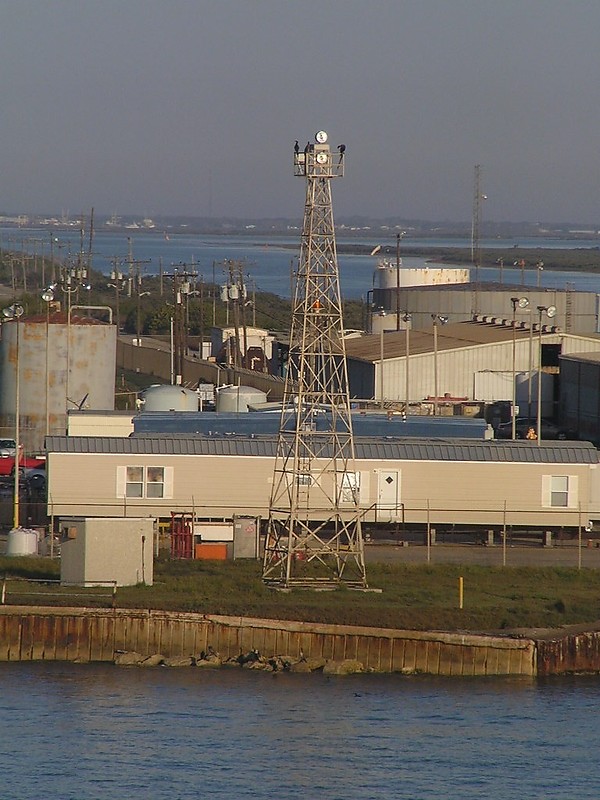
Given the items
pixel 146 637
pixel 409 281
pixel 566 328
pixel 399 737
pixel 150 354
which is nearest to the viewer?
pixel 399 737

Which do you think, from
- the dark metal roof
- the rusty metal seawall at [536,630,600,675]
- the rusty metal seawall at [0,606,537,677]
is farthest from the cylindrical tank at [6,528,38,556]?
the rusty metal seawall at [536,630,600,675]

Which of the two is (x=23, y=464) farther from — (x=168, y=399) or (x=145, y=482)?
(x=145, y=482)

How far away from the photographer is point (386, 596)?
28.6 meters

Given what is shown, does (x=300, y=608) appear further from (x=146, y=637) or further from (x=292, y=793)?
(x=292, y=793)

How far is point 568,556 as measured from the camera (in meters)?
33.3

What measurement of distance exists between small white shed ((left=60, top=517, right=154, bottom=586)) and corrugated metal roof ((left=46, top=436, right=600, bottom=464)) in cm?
527

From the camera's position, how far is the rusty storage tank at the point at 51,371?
46500mm

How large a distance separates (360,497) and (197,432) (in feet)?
18.4

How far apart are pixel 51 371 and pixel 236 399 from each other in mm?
5485

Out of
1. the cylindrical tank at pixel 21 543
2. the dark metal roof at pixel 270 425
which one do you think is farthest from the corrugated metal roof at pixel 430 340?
the cylindrical tank at pixel 21 543

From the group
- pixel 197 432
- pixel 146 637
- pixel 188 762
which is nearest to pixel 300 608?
pixel 146 637

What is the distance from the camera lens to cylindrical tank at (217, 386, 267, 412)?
47125mm

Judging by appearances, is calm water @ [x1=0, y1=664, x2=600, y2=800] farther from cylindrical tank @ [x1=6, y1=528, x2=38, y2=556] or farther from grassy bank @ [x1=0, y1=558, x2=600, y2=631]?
cylindrical tank @ [x1=6, y1=528, x2=38, y2=556]

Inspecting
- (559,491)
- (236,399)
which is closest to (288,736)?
(559,491)
